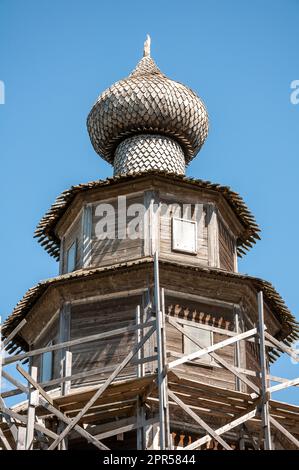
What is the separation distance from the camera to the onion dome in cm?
2620

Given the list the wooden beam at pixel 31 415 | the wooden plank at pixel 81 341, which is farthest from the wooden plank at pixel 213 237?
the wooden beam at pixel 31 415

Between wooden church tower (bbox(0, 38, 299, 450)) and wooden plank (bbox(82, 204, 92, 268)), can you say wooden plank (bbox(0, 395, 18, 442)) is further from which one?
wooden plank (bbox(82, 204, 92, 268))

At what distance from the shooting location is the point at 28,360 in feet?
82.5

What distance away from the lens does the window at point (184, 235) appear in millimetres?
24234

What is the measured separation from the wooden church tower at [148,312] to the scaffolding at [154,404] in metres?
0.03

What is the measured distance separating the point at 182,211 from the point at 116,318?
9.42 feet

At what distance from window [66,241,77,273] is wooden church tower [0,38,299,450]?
53 mm

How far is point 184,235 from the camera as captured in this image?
24.4 metres

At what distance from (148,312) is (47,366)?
7.96ft

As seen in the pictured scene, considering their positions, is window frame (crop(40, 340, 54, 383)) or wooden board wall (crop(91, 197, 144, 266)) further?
wooden board wall (crop(91, 197, 144, 266))

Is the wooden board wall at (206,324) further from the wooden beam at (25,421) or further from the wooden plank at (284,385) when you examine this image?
the wooden beam at (25,421)

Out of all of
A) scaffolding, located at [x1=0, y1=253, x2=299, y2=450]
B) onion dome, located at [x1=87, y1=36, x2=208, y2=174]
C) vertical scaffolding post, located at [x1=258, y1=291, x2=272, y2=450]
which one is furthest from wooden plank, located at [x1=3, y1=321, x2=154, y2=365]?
onion dome, located at [x1=87, y1=36, x2=208, y2=174]
